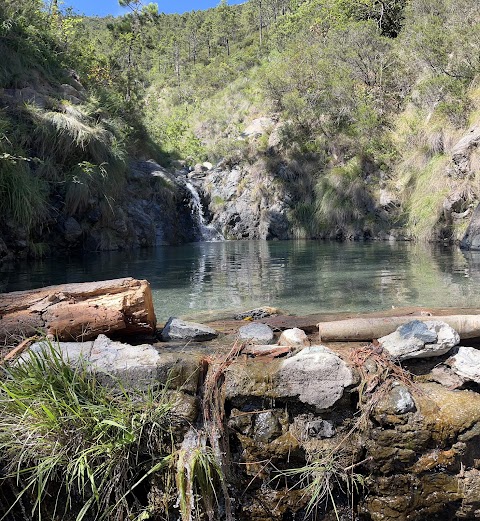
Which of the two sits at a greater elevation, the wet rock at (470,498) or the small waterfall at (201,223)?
the small waterfall at (201,223)

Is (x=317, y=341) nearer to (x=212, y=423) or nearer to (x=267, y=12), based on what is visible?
(x=212, y=423)

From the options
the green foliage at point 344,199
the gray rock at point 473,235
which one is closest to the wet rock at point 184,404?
the gray rock at point 473,235

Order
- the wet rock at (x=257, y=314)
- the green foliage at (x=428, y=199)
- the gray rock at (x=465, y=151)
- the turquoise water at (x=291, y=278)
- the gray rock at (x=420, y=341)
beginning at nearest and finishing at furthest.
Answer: the gray rock at (x=420, y=341) < the wet rock at (x=257, y=314) < the turquoise water at (x=291, y=278) < the gray rock at (x=465, y=151) < the green foliage at (x=428, y=199)

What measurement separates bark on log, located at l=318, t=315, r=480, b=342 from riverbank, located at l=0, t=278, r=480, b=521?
315 millimetres

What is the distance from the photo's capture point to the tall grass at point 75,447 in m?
2.15

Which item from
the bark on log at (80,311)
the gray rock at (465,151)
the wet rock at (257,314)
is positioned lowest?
the wet rock at (257,314)

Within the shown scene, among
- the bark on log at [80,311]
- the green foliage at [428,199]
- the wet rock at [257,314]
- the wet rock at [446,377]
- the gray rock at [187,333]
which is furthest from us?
the green foliage at [428,199]

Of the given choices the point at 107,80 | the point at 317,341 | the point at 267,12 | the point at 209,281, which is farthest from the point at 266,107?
the point at 267,12

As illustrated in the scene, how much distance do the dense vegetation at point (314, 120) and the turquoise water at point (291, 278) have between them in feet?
9.20

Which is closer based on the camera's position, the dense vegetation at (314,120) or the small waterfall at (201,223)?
the dense vegetation at (314,120)

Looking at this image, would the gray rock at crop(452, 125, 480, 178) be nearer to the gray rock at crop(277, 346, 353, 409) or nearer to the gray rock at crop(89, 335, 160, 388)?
the gray rock at crop(277, 346, 353, 409)

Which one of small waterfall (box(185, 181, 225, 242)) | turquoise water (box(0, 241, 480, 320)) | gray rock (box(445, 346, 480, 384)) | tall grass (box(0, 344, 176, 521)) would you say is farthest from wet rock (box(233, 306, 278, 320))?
small waterfall (box(185, 181, 225, 242))

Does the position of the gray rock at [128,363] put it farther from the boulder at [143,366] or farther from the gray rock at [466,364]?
the gray rock at [466,364]

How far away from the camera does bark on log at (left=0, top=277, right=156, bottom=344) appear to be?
3.16 m
